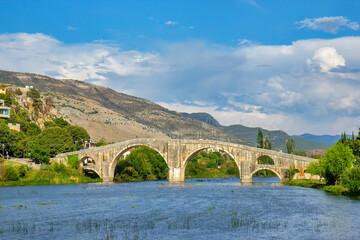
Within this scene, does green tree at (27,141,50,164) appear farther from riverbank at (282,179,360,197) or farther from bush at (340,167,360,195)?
bush at (340,167,360,195)

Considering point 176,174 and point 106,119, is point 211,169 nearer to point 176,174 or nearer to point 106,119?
point 176,174

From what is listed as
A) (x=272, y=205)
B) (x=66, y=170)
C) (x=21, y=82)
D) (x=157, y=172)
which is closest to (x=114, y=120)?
(x=21, y=82)

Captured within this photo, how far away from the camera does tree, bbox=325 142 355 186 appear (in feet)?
180

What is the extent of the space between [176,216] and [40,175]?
127 ft

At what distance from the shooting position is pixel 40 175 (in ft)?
221

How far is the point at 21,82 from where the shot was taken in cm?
17950

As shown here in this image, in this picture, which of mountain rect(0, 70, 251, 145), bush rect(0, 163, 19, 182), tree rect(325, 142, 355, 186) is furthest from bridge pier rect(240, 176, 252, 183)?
mountain rect(0, 70, 251, 145)

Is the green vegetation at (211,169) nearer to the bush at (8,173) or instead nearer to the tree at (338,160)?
the bush at (8,173)

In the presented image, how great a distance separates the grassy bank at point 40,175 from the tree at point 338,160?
39.2m

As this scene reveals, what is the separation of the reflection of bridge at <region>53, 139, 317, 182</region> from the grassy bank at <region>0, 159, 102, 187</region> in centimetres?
351

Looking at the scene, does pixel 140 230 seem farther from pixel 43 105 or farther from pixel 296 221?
pixel 43 105

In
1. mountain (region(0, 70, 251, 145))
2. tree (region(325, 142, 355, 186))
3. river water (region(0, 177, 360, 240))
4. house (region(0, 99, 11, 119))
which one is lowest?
river water (region(0, 177, 360, 240))

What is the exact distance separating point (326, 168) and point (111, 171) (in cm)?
3876

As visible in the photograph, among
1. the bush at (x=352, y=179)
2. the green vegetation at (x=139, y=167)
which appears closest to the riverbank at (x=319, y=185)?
the bush at (x=352, y=179)
